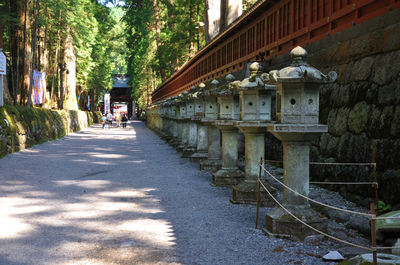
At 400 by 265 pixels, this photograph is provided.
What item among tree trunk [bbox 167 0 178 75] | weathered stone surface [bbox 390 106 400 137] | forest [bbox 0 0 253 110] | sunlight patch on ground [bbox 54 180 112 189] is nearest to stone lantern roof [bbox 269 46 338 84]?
weathered stone surface [bbox 390 106 400 137]

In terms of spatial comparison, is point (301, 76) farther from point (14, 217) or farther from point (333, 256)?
point (14, 217)

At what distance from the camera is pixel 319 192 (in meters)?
8.38

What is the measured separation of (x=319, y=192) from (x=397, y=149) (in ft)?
7.79

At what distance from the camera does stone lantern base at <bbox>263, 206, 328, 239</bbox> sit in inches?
232

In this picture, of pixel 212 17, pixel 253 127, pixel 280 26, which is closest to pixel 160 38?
pixel 212 17

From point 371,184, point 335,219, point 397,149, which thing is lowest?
point 335,219

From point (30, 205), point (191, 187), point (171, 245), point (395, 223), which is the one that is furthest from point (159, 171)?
point (395, 223)

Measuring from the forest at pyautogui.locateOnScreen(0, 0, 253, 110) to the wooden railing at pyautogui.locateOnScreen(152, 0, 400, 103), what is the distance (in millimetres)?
8312

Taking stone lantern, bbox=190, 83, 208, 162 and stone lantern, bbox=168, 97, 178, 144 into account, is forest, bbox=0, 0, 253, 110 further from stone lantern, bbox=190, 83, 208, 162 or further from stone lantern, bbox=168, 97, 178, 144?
stone lantern, bbox=190, 83, 208, 162

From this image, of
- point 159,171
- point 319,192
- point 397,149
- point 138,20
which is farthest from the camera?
point 138,20

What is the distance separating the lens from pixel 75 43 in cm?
3434

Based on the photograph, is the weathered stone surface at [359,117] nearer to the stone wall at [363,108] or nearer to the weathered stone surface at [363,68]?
the stone wall at [363,108]

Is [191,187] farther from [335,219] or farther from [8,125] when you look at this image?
[8,125]

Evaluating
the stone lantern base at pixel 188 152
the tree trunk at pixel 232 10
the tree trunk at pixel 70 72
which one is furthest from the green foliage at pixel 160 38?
the stone lantern base at pixel 188 152
